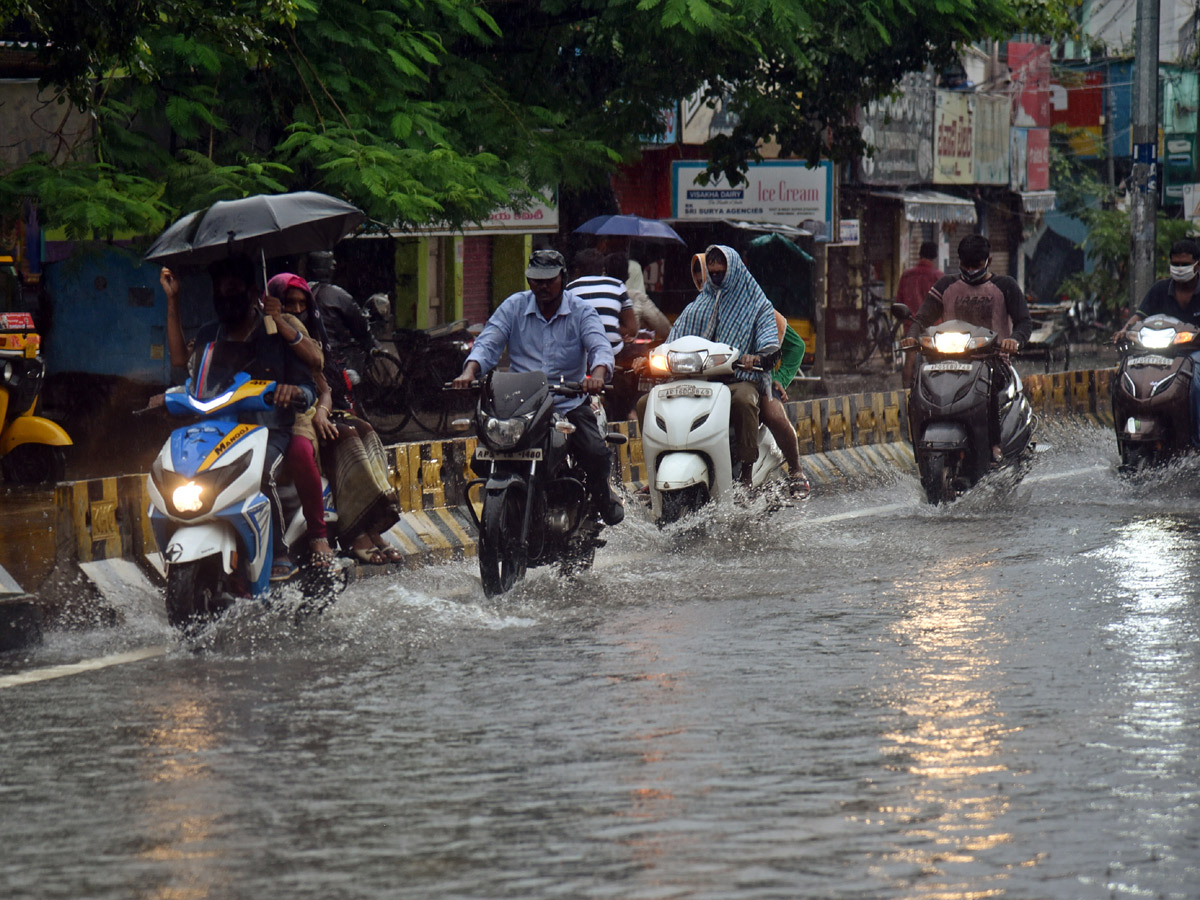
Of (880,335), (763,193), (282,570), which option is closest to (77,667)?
(282,570)


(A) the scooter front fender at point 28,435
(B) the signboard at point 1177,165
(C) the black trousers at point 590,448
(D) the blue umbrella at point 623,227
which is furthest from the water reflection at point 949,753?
(B) the signboard at point 1177,165

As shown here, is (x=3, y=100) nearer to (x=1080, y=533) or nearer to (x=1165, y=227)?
(x=1080, y=533)

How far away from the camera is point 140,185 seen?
1366 cm

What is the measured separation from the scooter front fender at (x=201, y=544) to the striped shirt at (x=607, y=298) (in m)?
6.53

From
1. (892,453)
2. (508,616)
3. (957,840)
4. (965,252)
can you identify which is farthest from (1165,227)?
(957,840)

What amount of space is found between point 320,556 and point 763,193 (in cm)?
1714

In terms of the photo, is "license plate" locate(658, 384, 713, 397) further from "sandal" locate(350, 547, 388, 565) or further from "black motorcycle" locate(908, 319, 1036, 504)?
"sandal" locate(350, 547, 388, 565)

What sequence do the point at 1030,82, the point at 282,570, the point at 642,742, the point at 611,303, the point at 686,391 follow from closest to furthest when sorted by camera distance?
1. the point at 642,742
2. the point at 282,570
3. the point at 686,391
4. the point at 611,303
5. the point at 1030,82

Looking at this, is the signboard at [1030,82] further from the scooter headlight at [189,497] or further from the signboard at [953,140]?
the scooter headlight at [189,497]

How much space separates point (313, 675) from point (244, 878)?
2.42 m

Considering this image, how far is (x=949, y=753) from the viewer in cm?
568

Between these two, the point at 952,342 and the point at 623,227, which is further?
the point at 623,227

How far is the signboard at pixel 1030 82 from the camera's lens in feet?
131

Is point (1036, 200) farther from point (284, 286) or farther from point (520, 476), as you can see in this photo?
point (284, 286)
